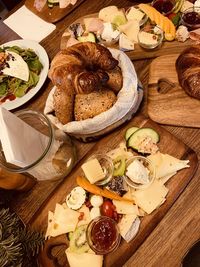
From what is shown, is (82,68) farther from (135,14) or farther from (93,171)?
(135,14)

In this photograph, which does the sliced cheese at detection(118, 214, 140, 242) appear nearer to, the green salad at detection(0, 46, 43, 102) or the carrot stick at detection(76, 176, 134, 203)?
the carrot stick at detection(76, 176, 134, 203)

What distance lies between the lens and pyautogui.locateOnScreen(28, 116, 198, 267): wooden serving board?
1.18m

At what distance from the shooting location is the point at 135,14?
1.53 metres

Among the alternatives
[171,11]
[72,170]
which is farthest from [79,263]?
[171,11]

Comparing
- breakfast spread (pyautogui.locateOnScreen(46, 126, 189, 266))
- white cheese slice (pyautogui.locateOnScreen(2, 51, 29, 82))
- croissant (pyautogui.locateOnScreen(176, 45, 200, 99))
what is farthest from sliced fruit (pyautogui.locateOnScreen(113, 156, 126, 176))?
white cheese slice (pyautogui.locateOnScreen(2, 51, 29, 82))

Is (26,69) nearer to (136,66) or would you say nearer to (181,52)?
(136,66)

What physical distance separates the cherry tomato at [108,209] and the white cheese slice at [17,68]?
2.18 ft

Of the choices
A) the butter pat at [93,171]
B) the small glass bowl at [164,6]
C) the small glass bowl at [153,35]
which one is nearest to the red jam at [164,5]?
the small glass bowl at [164,6]

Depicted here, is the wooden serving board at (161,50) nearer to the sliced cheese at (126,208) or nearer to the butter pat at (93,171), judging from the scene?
the butter pat at (93,171)

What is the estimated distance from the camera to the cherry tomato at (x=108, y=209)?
1.21m

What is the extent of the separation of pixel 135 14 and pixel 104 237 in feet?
2.93

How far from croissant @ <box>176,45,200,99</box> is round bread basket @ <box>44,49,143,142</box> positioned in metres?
0.16

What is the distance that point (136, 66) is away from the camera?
1.49 meters

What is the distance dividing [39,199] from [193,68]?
0.71 m
